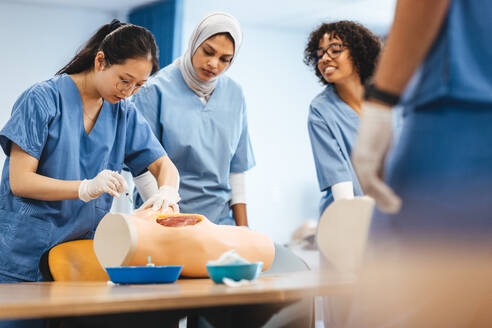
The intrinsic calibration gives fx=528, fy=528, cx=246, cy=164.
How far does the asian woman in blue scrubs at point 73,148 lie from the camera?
1.46 metres

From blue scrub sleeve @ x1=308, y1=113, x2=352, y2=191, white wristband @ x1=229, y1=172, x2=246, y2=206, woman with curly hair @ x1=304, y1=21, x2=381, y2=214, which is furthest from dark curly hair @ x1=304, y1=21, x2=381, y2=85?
white wristband @ x1=229, y1=172, x2=246, y2=206

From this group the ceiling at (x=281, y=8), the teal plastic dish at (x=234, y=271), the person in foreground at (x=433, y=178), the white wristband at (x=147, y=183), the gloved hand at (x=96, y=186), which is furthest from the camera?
the ceiling at (x=281, y=8)

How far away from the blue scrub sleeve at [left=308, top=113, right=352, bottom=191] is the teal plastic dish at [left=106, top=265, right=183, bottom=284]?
811mm

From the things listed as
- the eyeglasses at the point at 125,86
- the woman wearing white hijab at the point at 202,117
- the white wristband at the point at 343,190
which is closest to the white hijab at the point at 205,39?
the woman wearing white hijab at the point at 202,117

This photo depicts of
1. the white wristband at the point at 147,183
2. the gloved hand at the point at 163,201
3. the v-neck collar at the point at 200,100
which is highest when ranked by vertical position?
the v-neck collar at the point at 200,100

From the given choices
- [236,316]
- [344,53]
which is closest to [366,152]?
[236,316]

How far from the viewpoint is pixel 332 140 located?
1.87 meters

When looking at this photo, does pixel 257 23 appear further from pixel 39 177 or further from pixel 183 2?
pixel 39 177

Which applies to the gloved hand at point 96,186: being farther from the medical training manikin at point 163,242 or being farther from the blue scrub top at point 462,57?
the blue scrub top at point 462,57

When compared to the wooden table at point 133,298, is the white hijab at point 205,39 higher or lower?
higher

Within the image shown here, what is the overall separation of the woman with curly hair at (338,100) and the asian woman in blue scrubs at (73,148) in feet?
1.73

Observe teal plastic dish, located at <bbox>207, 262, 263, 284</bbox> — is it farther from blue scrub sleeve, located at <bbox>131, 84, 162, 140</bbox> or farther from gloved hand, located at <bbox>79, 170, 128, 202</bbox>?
blue scrub sleeve, located at <bbox>131, 84, 162, 140</bbox>

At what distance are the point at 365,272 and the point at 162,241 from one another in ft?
2.11

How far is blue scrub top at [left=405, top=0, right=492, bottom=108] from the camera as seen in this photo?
74cm
